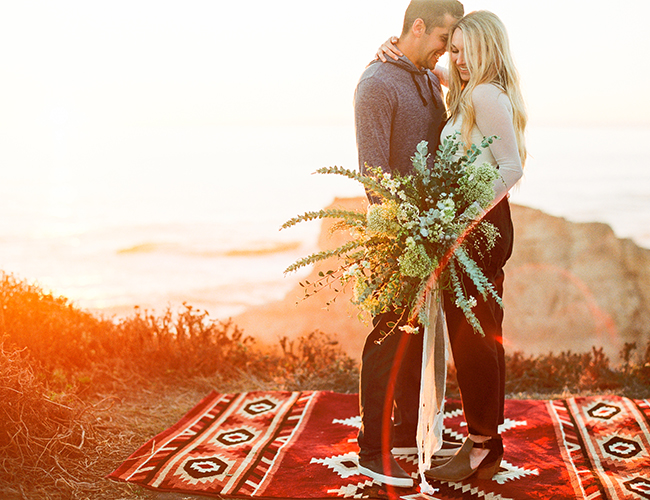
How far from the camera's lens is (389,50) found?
4.01 metres

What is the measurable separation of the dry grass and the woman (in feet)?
6.81

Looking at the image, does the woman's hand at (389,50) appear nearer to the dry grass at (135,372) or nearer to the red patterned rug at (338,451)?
the red patterned rug at (338,451)

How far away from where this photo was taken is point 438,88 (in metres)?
4.25

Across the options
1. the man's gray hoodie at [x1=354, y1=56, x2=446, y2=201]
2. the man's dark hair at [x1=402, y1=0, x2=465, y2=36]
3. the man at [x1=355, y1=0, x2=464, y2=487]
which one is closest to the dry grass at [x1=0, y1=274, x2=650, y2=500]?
the man at [x1=355, y1=0, x2=464, y2=487]

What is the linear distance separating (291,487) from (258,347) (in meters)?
3.31

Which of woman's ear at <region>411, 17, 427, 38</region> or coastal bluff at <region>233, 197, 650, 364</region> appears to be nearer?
woman's ear at <region>411, 17, 427, 38</region>

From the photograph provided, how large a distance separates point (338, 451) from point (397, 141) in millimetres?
1970

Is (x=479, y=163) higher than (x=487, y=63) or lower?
lower

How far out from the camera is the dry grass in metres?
4.10

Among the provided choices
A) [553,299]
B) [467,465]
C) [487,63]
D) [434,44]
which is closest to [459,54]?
[487,63]

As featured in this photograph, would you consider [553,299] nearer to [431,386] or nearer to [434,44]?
[434,44]

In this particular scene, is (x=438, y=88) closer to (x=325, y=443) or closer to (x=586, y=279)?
(x=325, y=443)

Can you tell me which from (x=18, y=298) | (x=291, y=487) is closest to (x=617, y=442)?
(x=291, y=487)

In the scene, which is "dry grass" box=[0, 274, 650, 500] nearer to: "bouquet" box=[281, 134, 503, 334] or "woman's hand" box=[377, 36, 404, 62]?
"bouquet" box=[281, 134, 503, 334]
